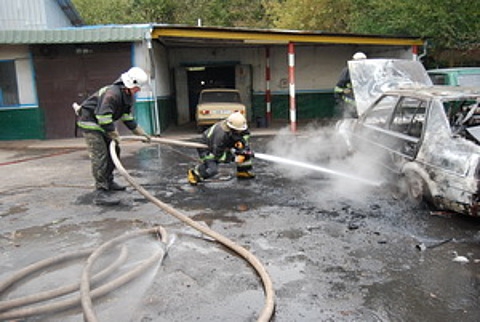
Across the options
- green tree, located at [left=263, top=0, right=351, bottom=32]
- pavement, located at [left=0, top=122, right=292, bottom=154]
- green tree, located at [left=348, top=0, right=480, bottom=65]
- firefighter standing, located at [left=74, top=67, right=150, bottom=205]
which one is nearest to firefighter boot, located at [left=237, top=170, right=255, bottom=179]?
firefighter standing, located at [left=74, top=67, right=150, bottom=205]

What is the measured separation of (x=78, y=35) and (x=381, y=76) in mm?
7982

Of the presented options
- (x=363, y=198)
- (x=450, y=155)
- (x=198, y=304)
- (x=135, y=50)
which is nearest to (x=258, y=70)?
(x=135, y=50)

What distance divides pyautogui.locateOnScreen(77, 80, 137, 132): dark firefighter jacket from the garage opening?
38.2ft

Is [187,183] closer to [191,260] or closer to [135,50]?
[191,260]

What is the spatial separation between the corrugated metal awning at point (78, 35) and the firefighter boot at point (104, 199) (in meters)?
6.48

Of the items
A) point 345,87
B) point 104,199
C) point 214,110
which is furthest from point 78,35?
point 345,87

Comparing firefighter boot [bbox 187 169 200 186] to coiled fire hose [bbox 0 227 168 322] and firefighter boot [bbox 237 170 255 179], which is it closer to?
firefighter boot [bbox 237 170 255 179]

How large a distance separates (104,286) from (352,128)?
16.8 ft

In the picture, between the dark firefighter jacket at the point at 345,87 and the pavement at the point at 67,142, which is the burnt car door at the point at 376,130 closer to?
the dark firefighter jacket at the point at 345,87

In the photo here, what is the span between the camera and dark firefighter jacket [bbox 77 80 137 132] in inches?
229

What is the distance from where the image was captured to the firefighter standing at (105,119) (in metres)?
5.84

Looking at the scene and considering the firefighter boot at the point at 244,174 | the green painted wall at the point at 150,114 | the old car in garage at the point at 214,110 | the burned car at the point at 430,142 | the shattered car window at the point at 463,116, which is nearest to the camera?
the burned car at the point at 430,142

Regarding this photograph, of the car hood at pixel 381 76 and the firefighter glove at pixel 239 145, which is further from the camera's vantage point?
the car hood at pixel 381 76

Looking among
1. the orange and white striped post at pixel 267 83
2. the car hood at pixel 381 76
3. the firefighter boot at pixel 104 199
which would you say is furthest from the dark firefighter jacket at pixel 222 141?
the orange and white striped post at pixel 267 83
